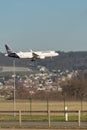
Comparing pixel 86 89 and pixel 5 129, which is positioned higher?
pixel 86 89

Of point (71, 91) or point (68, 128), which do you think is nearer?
point (68, 128)

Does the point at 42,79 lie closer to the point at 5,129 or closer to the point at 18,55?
the point at 18,55

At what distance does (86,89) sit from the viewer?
93.0 meters

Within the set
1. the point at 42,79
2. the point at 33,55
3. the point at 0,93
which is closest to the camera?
the point at 33,55

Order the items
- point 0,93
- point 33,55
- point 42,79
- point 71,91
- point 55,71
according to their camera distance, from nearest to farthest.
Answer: point 33,55
point 71,91
point 0,93
point 42,79
point 55,71

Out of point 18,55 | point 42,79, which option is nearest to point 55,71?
point 42,79

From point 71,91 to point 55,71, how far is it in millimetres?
101081

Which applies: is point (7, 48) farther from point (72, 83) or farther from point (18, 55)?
point (72, 83)

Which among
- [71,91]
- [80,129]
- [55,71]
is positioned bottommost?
[80,129]

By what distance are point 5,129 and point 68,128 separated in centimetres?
309

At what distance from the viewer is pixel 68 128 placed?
99.7 feet

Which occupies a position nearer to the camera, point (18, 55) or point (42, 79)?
point (18, 55)

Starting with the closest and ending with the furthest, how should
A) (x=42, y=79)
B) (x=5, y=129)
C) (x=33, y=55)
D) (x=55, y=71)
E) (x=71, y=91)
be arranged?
(x=5, y=129)
(x=33, y=55)
(x=71, y=91)
(x=42, y=79)
(x=55, y=71)

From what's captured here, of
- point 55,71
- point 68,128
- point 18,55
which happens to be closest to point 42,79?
point 55,71
